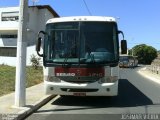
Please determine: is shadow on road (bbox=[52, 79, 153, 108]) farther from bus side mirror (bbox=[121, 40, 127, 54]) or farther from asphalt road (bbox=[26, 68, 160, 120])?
bus side mirror (bbox=[121, 40, 127, 54])

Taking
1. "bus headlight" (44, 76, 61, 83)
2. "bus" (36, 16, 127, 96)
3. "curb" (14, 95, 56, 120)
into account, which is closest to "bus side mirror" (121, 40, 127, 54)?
"bus" (36, 16, 127, 96)

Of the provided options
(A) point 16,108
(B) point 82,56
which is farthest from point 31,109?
(B) point 82,56

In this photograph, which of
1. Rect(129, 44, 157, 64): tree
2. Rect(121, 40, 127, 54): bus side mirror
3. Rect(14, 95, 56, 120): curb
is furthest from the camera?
Rect(129, 44, 157, 64): tree

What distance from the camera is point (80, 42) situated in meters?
13.4

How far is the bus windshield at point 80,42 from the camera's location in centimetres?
1322

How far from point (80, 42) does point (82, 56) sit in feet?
1.76

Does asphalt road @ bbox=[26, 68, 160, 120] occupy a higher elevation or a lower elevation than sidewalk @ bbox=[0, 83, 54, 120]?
lower

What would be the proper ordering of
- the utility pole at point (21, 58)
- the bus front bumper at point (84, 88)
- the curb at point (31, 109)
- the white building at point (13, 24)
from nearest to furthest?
1. the curb at point (31, 109)
2. the utility pole at point (21, 58)
3. the bus front bumper at point (84, 88)
4. the white building at point (13, 24)

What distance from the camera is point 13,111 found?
10.7 metres

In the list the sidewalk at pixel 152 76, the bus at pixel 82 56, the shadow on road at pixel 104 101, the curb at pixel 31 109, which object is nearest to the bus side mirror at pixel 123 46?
the bus at pixel 82 56

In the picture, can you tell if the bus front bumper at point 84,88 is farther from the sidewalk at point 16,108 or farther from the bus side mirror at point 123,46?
the bus side mirror at point 123,46

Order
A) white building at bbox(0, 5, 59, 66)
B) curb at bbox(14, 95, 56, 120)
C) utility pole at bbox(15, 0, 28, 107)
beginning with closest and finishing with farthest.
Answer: curb at bbox(14, 95, 56, 120)
utility pole at bbox(15, 0, 28, 107)
white building at bbox(0, 5, 59, 66)

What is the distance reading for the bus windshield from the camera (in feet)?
43.4

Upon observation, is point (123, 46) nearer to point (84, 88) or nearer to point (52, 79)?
point (84, 88)
